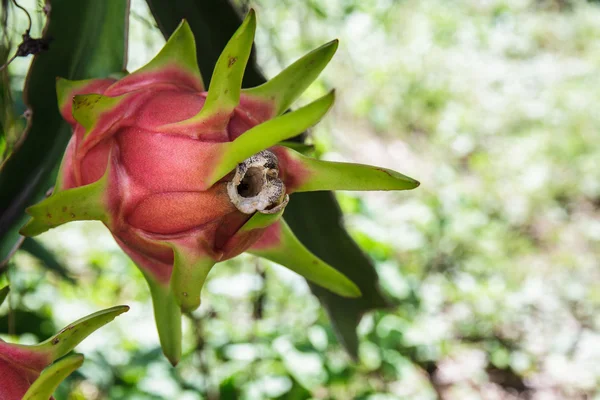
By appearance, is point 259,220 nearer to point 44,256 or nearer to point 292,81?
point 292,81

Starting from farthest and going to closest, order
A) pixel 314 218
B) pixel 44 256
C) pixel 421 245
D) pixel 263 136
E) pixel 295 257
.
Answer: pixel 421 245
pixel 44 256
pixel 314 218
pixel 295 257
pixel 263 136

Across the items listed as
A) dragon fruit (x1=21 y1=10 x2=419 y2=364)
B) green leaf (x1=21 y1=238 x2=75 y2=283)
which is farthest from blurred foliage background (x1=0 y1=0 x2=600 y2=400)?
dragon fruit (x1=21 y1=10 x2=419 y2=364)

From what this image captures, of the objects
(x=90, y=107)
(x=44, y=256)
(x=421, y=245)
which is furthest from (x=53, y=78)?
(x=421, y=245)

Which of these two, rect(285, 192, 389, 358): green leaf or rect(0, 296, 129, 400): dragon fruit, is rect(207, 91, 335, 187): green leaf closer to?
rect(0, 296, 129, 400): dragon fruit

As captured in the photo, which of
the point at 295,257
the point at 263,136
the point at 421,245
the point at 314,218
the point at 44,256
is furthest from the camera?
the point at 421,245

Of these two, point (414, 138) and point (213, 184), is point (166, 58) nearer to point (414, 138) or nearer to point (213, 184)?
point (213, 184)
